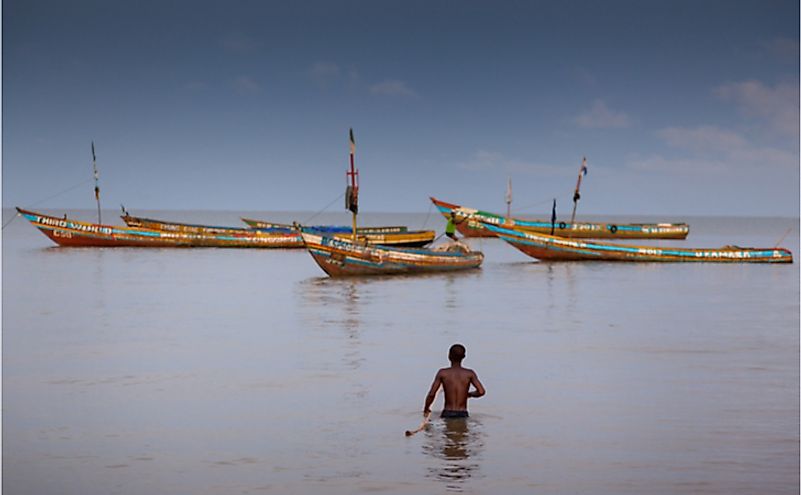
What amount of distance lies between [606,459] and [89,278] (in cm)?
2945

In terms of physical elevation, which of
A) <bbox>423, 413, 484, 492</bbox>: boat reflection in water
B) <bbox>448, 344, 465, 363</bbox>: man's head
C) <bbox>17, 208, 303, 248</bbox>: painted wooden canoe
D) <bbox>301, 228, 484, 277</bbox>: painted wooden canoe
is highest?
<bbox>17, 208, 303, 248</bbox>: painted wooden canoe

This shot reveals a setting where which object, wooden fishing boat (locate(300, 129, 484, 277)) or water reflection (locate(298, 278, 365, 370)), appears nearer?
water reflection (locate(298, 278, 365, 370))

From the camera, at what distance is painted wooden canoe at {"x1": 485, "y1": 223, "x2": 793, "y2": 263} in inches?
1690

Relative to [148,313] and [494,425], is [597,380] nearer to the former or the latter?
[494,425]

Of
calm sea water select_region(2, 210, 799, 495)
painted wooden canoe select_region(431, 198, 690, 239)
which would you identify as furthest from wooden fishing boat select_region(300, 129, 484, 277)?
painted wooden canoe select_region(431, 198, 690, 239)

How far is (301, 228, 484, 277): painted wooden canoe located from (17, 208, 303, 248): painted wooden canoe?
1801 cm

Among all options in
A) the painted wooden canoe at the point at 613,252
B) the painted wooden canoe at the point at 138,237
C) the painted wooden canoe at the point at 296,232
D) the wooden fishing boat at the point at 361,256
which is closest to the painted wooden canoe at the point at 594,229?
the painted wooden canoe at the point at 296,232

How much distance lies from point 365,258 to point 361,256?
0.19 meters

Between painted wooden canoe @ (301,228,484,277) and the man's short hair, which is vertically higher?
painted wooden canoe @ (301,228,484,277)

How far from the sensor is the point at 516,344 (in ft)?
64.6

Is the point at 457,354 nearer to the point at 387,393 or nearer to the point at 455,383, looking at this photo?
the point at 455,383

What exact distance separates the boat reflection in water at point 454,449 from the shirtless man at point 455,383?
288mm

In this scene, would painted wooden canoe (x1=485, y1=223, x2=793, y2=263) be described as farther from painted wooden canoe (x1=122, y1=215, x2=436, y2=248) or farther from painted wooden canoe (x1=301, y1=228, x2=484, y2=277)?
painted wooden canoe (x1=301, y1=228, x2=484, y2=277)

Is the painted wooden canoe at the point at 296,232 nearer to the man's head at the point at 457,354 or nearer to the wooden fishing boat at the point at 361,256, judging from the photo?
the wooden fishing boat at the point at 361,256
